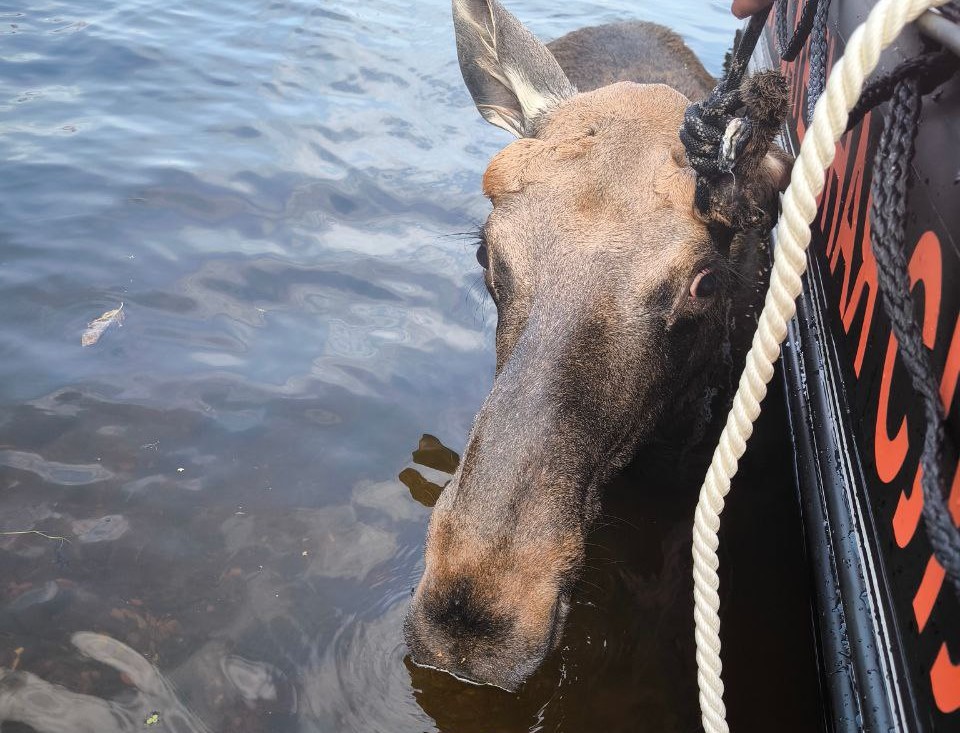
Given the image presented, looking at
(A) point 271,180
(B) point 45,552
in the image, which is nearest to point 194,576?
(B) point 45,552

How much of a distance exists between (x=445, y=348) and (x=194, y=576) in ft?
8.03

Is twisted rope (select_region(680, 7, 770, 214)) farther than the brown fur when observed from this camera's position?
No

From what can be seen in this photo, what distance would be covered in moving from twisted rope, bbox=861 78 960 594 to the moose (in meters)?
1.18

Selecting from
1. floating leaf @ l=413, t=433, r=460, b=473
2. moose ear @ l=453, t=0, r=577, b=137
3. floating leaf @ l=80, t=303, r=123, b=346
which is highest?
moose ear @ l=453, t=0, r=577, b=137

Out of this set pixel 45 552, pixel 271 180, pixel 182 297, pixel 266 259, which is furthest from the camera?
pixel 271 180

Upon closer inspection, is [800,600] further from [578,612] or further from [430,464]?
[430,464]

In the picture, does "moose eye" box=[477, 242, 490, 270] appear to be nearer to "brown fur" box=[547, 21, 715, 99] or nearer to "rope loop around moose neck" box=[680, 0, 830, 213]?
"rope loop around moose neck" box=[680, 0, 830, 213]

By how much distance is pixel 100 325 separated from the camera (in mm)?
5180

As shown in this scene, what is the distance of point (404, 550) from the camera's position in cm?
401

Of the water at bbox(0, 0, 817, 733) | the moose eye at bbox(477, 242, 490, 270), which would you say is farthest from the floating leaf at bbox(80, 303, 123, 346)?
the moose eye at bbox(477, 242, 490, 270)

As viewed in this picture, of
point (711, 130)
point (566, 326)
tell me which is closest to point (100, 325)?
point (566, 326)

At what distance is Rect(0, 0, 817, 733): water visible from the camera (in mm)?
3303

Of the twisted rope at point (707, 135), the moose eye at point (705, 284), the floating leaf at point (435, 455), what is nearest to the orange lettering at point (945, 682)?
the moose eye at point (705, 284)

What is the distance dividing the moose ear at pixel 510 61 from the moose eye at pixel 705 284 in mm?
1452
